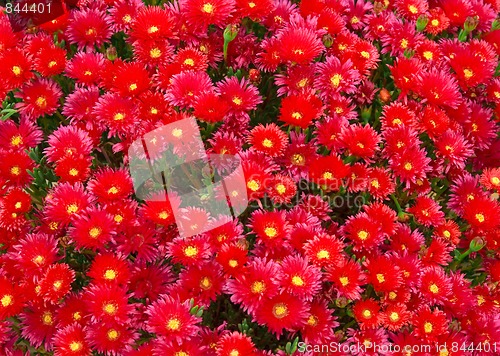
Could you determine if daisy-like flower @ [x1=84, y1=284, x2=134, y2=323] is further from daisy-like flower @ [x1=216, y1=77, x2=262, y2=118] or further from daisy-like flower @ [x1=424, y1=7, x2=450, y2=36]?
daisy-like flower @ [x1=424, y1=7, x2=450, y2=36]

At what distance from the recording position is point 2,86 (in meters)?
1.45

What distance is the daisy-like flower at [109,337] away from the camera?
3.83ft

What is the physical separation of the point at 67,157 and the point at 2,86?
13.8 inches

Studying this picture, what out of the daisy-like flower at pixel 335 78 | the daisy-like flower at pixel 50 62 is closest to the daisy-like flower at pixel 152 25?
the daisy-like flower at pixel 50 62

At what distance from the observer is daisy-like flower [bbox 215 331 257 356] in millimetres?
1132

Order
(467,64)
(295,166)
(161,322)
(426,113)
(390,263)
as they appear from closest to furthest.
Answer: (161,322), (390,263), (295,166), (426,113), (467,64)

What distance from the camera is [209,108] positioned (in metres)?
1.33

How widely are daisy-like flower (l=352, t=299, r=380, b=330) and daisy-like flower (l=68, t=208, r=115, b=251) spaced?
0.62 m

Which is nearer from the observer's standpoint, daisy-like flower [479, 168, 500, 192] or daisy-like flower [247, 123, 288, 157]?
daisy-like flower [247, 123, 288, 157]

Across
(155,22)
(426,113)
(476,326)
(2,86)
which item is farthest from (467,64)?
(2,86)

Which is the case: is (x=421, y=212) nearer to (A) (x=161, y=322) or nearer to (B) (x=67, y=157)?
(A) (x=161, y=322)

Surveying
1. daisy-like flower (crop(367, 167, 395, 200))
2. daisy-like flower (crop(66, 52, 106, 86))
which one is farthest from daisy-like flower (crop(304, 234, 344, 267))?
daisy-like flower (crop(66, 52, 106, 86))

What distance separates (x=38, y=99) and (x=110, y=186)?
0.39m

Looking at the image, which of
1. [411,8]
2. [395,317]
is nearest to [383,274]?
[395,317]
